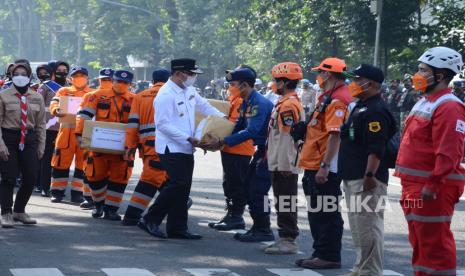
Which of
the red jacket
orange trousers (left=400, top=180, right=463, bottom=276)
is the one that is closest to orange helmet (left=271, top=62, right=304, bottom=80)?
the red jacket

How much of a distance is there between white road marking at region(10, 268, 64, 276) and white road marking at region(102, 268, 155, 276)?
0.42 meters

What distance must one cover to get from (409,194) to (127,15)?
66.6 m

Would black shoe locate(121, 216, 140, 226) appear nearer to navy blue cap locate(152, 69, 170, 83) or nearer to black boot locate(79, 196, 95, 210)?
black boot locate(79, 196, 95, 210)

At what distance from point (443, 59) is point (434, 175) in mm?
836

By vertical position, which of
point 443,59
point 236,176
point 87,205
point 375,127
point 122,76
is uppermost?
point 443,59

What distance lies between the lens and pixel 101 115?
13.8 meters

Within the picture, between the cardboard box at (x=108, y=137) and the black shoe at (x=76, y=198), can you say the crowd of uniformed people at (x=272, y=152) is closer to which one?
the black shoe at (x=76, y=198)

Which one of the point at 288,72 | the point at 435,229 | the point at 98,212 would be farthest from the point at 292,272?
the point at 98,212

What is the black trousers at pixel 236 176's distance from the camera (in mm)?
13000

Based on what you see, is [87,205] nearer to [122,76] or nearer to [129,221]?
[129,221]

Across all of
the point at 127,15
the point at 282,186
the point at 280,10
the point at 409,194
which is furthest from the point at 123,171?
the point at 127,15

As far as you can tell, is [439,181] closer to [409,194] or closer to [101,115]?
[409,194]

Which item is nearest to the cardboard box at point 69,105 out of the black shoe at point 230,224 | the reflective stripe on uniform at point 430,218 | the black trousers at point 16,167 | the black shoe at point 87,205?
the black shoe at point 87,205

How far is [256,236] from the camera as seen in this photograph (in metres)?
12.0
